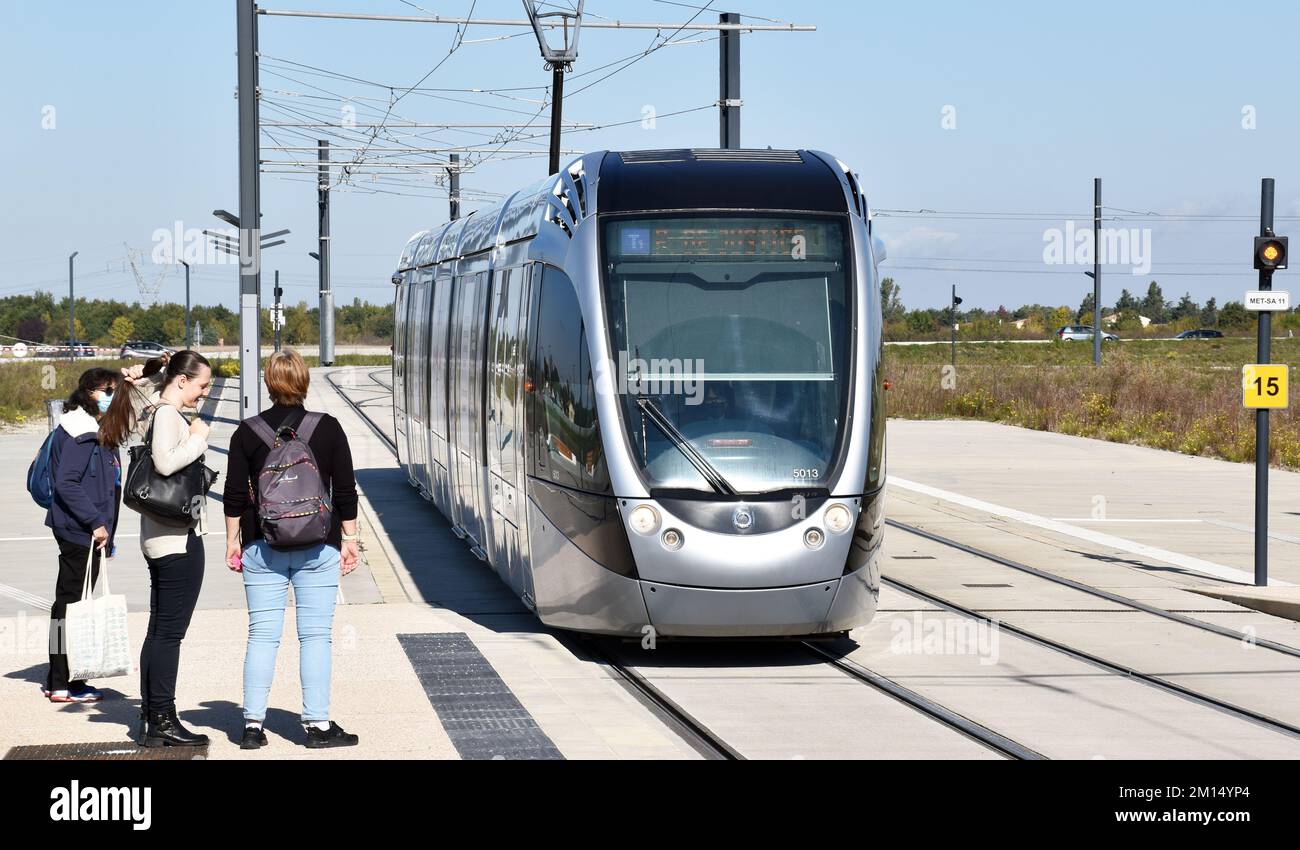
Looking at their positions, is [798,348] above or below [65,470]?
above

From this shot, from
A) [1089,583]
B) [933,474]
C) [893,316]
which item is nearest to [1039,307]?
[893,316]

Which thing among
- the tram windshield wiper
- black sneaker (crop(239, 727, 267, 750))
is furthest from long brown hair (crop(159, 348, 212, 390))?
the tram windshield wiper

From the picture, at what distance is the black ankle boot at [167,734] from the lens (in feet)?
25.3

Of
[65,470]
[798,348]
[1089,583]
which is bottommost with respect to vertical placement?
[1089,583]

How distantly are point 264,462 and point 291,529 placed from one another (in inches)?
13.0

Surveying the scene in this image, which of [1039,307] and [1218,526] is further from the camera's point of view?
[1039,307]

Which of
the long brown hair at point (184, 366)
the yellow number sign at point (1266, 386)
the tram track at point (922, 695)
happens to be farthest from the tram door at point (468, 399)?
the yellow number sign at point (1266, 386)

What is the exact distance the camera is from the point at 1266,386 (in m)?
13.9

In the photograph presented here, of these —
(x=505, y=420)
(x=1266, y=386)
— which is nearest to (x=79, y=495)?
(x=505, y=420)

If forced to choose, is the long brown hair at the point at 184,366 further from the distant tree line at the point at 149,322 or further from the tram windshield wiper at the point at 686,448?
the distant tree line at the point at 149,322

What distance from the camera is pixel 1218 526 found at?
18.6 m
